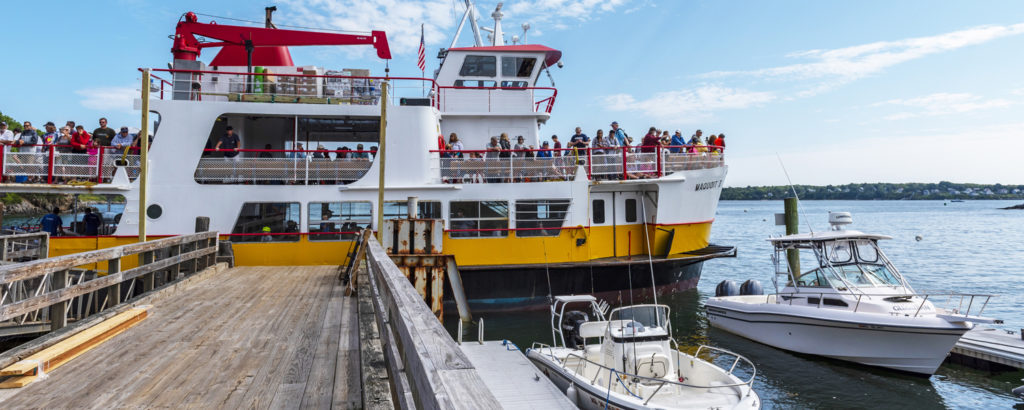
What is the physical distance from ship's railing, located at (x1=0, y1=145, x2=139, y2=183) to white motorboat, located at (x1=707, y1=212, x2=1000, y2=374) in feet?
47.8

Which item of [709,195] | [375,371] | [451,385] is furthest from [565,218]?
[451,385]

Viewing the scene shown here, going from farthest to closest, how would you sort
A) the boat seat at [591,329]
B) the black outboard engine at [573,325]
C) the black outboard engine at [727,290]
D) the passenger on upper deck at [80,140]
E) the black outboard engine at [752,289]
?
the black outboard engine at [727,290]
the black outboard engine at [752,289]
the passenger on upper deck at [80,140]
the black outboard engine at [573,325]
the boat seat at [591,329]

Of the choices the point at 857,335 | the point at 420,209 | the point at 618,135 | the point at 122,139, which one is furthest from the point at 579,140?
the point at 122,139

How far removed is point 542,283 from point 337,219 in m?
5.12

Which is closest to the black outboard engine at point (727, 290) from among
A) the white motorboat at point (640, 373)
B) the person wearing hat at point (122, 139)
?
the white motorboat at point (640, 373)

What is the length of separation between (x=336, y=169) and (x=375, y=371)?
1043 cm

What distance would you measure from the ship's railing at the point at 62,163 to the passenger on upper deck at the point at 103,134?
1.53 ft

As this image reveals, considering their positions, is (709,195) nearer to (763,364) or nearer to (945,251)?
(763,364)

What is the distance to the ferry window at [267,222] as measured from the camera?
1336 cm

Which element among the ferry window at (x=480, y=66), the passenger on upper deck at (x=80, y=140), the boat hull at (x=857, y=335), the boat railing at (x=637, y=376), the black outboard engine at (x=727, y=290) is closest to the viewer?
the boat railing at (x=637, y=376)

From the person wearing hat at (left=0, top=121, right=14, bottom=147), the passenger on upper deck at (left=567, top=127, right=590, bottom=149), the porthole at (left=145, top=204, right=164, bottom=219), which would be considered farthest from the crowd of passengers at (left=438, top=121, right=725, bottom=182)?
the person wearing hat at (left=0, top=121, right=14, bottom=147)

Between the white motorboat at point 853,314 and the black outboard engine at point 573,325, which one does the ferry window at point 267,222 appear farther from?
the white motorboat at point 853,314

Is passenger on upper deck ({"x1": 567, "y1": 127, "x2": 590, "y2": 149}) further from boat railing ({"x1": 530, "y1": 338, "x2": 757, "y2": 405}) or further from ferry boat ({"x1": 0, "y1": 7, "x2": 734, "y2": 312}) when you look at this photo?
boat railing ({"x1": 530, "y1": 338, "x2": 757, "y2": 405})

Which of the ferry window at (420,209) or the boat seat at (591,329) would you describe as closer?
the boat seat at (591,329)
